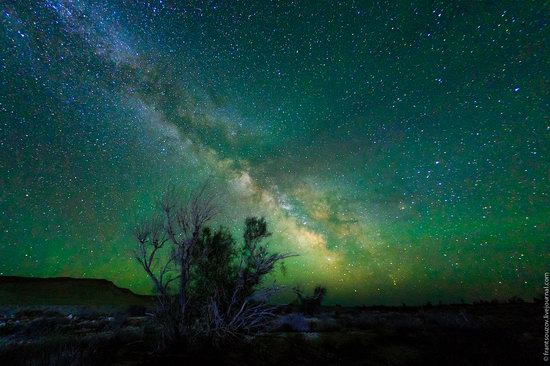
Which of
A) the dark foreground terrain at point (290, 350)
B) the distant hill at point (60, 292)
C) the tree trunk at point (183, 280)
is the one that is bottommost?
the distant hill at point (60, 292)

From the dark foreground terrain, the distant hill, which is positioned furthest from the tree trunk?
the distant hill

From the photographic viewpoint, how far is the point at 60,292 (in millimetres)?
68250

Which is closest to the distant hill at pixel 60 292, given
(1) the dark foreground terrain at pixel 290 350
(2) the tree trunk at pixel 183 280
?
(1) the dark foreground terrain at pixel 290 350

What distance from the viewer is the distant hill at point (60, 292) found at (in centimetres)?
5828

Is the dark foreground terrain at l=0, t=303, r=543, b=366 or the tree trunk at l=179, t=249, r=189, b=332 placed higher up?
the tree trunk at l=179, t=249, r=189, b=332

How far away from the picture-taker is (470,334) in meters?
13.5

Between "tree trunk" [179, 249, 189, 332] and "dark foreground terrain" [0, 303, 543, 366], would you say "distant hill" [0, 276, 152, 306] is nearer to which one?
"dark foreground terrain" [0, 303, 543, 366]

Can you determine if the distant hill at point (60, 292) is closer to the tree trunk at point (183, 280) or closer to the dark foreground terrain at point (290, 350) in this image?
the dark foreground terrain at point (290, 350)

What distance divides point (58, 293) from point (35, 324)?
71.9m

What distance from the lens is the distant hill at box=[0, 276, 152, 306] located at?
58.3 m

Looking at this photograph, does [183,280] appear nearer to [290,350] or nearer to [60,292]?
[290,350]

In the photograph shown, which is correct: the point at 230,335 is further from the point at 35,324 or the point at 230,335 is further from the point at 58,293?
the point at 58,293

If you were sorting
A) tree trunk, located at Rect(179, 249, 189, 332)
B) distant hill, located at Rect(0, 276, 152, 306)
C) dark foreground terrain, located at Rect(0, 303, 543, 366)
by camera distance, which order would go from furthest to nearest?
distant hill, located at Rect(0, 276, 152, 306) < tree trunk, located at Rect(179, 249, 189, 332) < dark foreground terrain, located at Rect(0, 303, 543, 366)

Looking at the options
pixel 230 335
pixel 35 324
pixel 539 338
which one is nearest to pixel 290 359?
pixel 230 335
